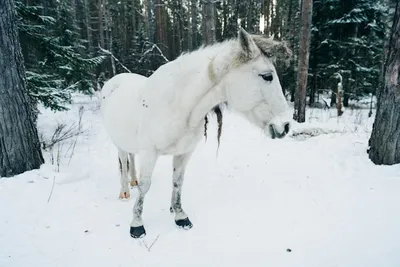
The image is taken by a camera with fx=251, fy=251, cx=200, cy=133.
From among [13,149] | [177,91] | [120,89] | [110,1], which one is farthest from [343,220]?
[110,1]

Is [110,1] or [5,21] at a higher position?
[110,1]

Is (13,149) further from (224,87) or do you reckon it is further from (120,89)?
(224,87)

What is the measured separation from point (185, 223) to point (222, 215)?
49 centimetres

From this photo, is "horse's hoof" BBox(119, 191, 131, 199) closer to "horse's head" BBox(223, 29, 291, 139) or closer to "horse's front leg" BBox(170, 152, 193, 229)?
"horse's front leg" BBox(170, 152, 193, 229)

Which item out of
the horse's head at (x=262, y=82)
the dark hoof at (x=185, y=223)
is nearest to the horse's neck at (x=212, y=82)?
the horse's head at (x=262, y=82)

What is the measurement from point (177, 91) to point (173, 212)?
1.58m

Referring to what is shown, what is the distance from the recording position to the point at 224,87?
2330mm

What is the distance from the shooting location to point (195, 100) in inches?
95.7

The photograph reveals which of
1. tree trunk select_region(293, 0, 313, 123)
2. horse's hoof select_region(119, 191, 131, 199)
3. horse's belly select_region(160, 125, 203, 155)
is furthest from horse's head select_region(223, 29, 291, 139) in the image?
tree trunk select_region(293, 0, 313, 123)

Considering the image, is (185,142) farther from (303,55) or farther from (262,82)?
(303,55)

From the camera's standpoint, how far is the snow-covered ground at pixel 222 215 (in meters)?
2.30

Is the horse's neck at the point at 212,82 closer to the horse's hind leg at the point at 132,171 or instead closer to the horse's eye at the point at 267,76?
the horse's eye at the point at 267,76

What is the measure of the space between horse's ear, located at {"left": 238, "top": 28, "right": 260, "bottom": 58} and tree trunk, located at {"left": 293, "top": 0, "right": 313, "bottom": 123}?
277 inches

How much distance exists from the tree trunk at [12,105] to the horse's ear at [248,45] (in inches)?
134
